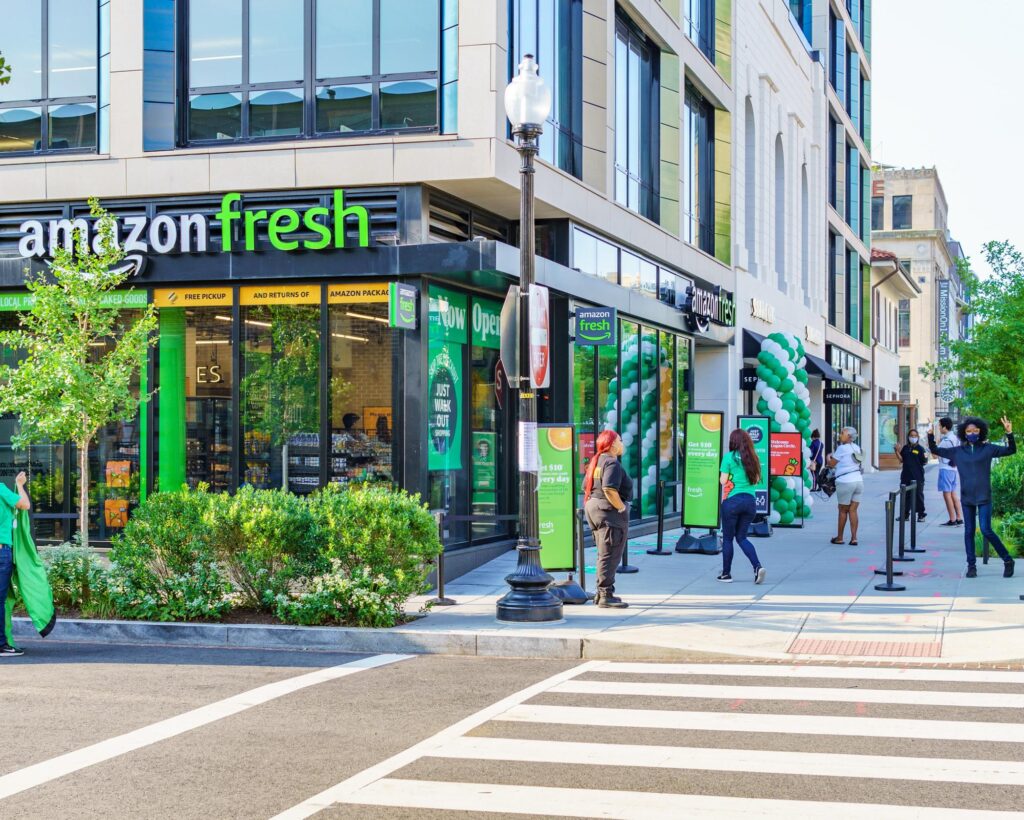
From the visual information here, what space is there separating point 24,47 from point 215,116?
317 centimetres

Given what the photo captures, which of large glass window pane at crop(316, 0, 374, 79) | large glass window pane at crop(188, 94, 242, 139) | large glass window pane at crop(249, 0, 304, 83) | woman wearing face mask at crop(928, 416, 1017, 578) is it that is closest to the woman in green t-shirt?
woman wearing face mask at crop(928, 416, 1017, 578)

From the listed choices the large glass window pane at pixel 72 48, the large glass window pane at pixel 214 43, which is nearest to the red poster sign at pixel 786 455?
the large glass window pane at pixel 214 43

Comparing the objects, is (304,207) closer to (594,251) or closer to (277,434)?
(277,434)

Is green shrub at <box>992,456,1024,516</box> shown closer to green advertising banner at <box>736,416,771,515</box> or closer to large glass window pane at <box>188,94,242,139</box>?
green advertising banner at <box>736,416,771,515</box>

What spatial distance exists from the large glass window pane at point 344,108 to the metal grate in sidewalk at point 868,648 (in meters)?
8.46

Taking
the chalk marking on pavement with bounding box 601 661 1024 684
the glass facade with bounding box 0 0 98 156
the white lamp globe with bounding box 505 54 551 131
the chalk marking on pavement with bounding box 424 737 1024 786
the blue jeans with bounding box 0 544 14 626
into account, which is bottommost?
the chalk marking on pavement with bounding box 601 661 1024 684

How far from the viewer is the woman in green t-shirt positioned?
15125 mm

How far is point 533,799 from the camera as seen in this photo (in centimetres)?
624

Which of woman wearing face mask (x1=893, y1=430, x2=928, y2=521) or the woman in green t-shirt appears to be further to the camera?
woman wearing face mask (x1=893, y1=430, x2=928, y2=521)

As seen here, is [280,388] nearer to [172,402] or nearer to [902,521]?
[172,402]

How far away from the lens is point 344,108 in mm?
15688

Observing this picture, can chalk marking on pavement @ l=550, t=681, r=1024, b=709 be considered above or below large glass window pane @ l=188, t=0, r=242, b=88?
below

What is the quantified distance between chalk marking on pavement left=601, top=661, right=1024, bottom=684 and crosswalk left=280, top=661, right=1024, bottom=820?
50mm

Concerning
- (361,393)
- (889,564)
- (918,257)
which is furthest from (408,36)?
(918,257)
